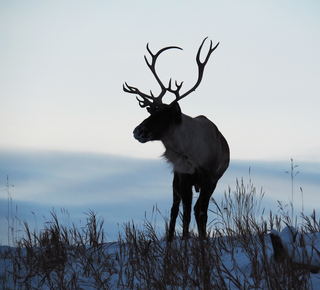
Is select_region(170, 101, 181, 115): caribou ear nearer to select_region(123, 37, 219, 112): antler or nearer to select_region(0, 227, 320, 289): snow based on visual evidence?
→ select_region(123, 37, 219, 112): antler

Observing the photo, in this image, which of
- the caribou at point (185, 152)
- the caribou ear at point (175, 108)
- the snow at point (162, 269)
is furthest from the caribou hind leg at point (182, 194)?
the snow at point (162, 269)

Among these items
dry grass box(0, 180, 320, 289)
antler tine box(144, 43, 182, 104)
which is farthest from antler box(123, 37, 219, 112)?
dry grass box(0, 180, 320, 289)

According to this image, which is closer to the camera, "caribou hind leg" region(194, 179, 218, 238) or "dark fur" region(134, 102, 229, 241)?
"caribou hind leg" region(194, 179, 218, 238)

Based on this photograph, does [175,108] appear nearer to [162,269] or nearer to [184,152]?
[184,152]

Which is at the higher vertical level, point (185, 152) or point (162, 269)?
point (185, 152)

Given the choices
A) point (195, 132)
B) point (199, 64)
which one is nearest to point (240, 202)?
point (195, 132)

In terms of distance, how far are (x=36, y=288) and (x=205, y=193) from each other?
3372mm

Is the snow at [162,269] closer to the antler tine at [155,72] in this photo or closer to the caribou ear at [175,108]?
the caribou ear at [175,108]

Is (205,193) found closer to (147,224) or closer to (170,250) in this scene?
(147,224)

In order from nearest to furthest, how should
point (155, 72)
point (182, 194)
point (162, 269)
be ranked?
point (162, 269) < point (182, 194) < point (155, 72)

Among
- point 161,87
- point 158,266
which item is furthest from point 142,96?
point 158,266

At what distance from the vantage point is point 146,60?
8102 mm

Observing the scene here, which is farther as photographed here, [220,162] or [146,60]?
[146,60]

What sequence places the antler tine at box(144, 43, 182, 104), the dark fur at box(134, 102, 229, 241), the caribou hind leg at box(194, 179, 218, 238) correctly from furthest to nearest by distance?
1. the antler tine at box(144, 43, 182, 104)
2. the dark fur at box(134, 102, 229, 241)
3. the caribou hind leg at box(194, 179, 218, 238)
